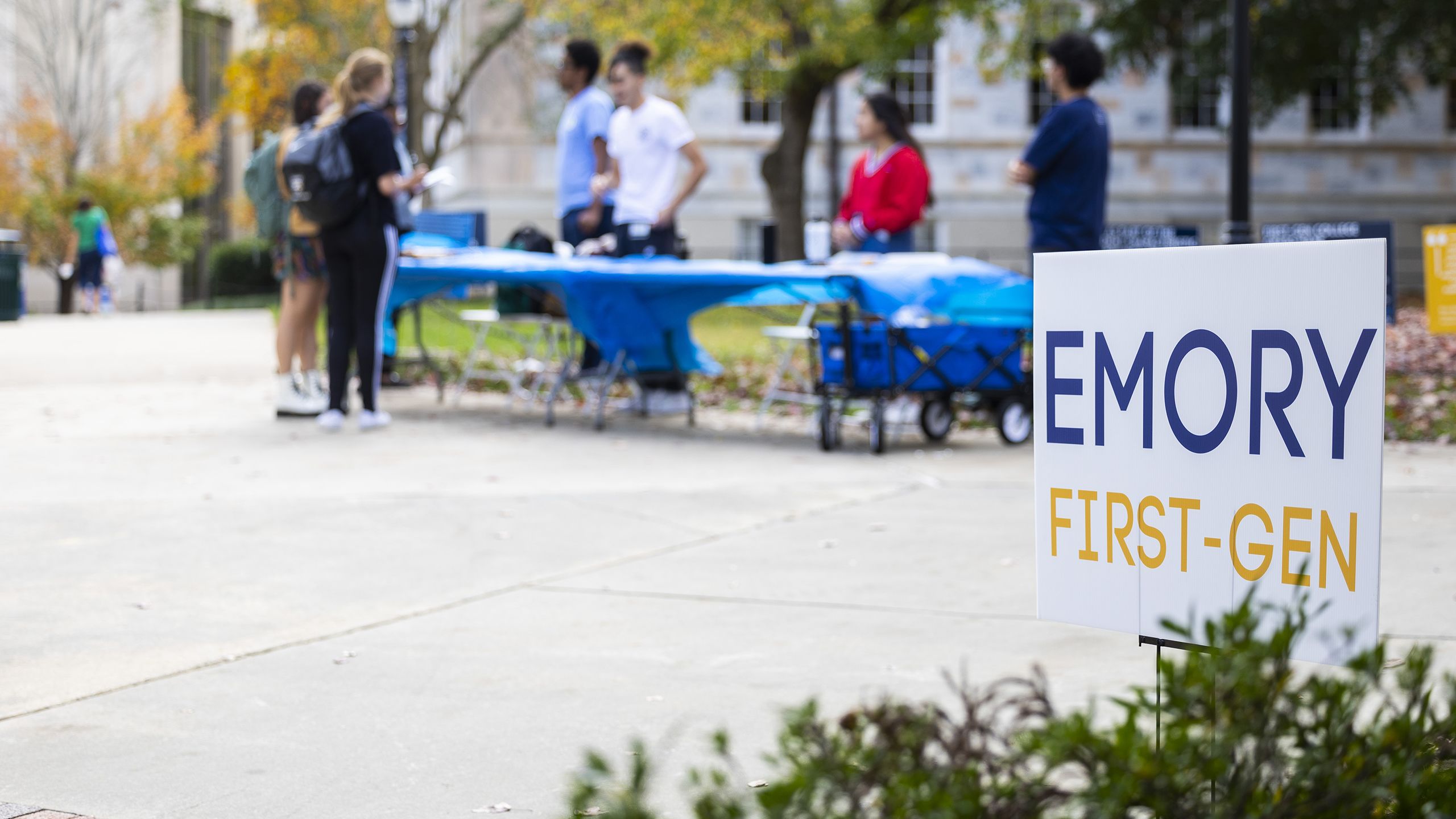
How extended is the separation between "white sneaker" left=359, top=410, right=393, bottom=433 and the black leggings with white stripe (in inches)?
4.6

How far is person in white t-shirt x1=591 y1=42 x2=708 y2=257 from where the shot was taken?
10016 millimetres

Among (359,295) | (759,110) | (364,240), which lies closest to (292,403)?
(359,295)

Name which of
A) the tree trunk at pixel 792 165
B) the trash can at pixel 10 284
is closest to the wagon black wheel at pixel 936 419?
the tree trunk at pixel 792 165

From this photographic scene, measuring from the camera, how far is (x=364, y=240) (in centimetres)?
951

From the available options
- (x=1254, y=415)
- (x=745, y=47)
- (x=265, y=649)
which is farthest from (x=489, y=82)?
(x=1254, y=415)

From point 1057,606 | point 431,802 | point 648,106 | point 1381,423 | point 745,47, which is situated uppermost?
point 745,47

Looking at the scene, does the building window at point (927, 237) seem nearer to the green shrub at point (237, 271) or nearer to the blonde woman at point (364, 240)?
the green shrub at point (237, 271)

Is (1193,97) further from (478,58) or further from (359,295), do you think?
(359,295)

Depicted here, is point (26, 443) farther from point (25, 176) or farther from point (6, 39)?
point (6, 39)

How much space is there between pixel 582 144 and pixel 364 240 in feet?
5.60

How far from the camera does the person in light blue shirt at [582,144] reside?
409 inches

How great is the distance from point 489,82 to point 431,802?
100 ft

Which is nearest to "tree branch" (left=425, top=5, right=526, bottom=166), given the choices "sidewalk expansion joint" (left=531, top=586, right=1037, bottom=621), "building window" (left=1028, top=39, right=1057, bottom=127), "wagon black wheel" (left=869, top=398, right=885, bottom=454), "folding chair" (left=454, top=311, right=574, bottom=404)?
"building window" (left=1028, top=39, right=1057, bottom=127)

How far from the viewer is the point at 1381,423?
268 centimetres
